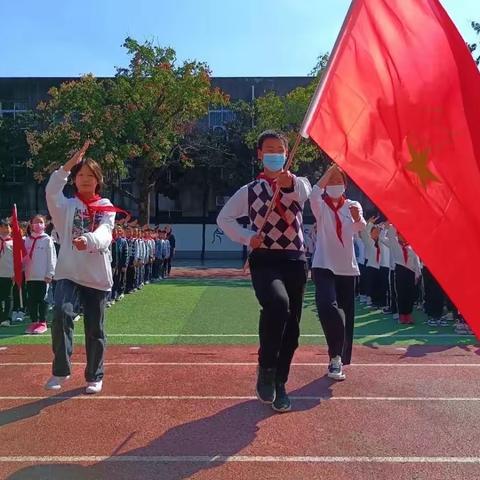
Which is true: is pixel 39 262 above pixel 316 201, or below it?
below

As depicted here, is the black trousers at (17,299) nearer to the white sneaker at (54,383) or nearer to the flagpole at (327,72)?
the white sneaker at (54,383)

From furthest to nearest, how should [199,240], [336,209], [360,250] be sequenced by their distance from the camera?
[199,240]
[360,250]
[336,209]

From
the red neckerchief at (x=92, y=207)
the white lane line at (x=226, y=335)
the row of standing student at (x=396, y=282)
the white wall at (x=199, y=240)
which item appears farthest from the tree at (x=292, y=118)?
the red neckerchief at (x=92, y=207)

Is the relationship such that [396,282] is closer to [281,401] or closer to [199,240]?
[281,401]

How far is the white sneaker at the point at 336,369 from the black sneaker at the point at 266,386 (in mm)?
1322

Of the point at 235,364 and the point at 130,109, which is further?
the point at 130,109

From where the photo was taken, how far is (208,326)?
11148mm

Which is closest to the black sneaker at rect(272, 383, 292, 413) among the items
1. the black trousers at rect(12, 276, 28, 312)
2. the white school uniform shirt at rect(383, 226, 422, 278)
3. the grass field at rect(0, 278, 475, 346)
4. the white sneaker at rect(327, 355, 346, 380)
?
the white sneaker at rect(327, 355, 346, 380)

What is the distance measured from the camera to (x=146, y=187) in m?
35.0

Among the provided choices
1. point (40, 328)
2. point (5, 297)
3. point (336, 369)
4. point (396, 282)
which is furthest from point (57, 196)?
point (396, 282)

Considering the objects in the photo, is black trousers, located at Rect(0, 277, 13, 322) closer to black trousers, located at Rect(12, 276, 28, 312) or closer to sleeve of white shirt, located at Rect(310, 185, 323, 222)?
black trousers, located at Rect(12, 276, 28, 312)

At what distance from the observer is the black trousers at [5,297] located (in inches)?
447

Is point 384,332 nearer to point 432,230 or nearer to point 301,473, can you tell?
point 301,473

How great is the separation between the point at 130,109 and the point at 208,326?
2276 cm
